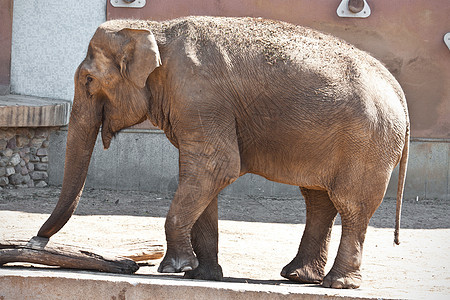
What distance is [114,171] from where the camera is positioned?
1059 centimetres

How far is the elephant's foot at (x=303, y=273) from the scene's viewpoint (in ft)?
17.4

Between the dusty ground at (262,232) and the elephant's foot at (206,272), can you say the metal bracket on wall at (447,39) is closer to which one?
the dusty ground at (262,232)

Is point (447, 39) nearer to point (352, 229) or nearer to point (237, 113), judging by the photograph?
point (352, 229)

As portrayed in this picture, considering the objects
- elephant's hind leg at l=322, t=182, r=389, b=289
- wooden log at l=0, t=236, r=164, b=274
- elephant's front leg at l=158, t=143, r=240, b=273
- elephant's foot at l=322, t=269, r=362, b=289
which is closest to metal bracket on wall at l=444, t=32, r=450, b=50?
elephant's hind leg at l=322, t=182, r=389, b=289

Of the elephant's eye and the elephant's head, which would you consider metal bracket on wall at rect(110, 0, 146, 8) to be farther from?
the elephant's eye

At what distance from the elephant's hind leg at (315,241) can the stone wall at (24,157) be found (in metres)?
5.38

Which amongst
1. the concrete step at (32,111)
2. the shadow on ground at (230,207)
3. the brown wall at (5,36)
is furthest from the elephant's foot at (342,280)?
the brown wall at (5,36)

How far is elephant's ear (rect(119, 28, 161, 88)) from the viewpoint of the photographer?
4551 mm

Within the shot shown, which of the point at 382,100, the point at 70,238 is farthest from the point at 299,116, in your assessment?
the point at 70,238

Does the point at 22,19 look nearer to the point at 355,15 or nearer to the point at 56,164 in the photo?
the point at 56,164


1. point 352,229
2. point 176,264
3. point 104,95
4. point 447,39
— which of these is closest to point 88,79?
point 104,95

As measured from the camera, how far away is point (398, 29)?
10625 millimetres

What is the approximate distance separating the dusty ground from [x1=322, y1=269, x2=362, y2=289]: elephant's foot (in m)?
0.13

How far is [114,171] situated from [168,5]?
247 cm
